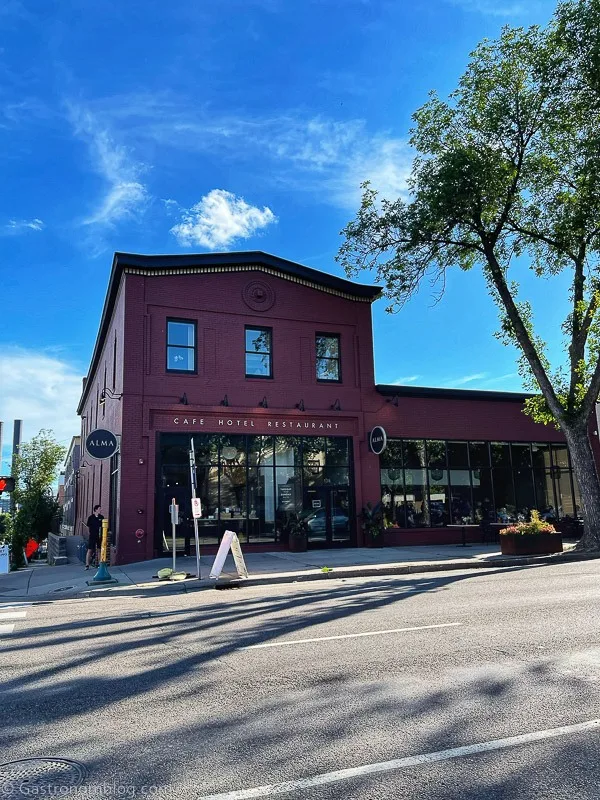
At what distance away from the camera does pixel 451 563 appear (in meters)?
16.3

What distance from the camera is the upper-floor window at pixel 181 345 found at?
20.1 meters

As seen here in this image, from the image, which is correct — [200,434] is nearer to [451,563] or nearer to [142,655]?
[451,563]

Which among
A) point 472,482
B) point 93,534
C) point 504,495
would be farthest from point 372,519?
point 93,534

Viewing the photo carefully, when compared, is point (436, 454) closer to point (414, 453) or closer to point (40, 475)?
point (414, 453)

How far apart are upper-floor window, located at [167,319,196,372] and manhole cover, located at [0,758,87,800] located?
16.4 m

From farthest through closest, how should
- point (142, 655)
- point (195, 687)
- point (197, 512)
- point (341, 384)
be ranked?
1. point (341, 384)
2. point (197, 512)
3. point (142, 655)
4. point (195, 687)

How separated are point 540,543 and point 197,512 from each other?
9.99 metres

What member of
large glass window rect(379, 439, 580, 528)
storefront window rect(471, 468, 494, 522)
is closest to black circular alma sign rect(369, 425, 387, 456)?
large glass window rect(379, 439, 580, 528)

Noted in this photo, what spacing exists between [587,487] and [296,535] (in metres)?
9.35

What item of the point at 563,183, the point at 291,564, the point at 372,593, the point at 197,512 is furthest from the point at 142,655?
the point at 563,183

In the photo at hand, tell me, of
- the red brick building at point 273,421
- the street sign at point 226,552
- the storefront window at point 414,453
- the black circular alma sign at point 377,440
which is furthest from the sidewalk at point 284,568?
the storefront window at point 414,453

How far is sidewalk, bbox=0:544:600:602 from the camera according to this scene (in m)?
13.9

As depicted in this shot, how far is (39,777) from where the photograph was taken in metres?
3.75

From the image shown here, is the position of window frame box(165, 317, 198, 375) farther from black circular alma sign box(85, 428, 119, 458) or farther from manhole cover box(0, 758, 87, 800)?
manhole cover box(0, 758, 87, 800)
